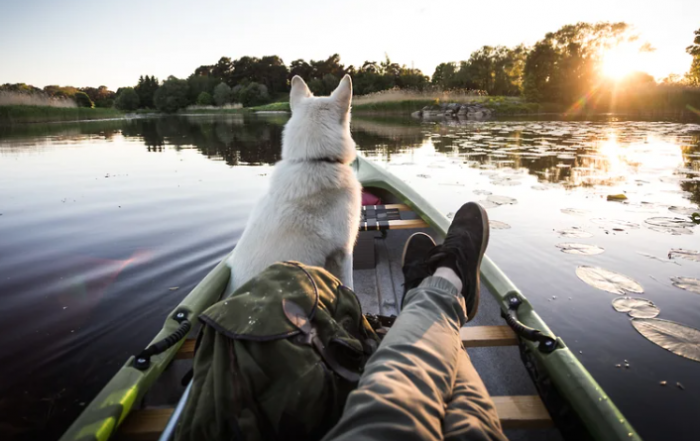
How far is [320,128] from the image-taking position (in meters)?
2.87

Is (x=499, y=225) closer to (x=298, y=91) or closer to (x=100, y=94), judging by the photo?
(x=298, y=91)

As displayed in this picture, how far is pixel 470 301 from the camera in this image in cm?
222

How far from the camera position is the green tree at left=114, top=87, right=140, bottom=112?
75625 millimetres

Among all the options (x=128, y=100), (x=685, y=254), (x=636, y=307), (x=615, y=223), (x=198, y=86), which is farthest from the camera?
(x=198, y=86)

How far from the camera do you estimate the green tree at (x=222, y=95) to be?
240 ft

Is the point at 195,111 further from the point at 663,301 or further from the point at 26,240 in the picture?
the point at 663,301

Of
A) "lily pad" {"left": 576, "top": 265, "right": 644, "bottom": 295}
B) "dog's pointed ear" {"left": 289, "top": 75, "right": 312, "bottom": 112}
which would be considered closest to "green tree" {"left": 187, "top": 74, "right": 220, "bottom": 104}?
"dog's pointed ear" {"left": 289, "top": 75, "right": 312, "bottom": 112}

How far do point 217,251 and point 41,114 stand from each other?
39816 millimetres

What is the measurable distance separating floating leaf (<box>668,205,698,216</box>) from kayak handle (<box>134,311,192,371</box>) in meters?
7.03

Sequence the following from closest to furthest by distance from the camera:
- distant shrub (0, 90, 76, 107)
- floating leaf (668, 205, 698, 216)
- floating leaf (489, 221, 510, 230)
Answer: floating leaf (489, 221, 510, 230)
floating leaf (668, 205, 698, 216)
distant shrub (0, 90, 76, 107)

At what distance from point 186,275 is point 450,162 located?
852cm

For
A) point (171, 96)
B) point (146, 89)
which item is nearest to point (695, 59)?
point (171, 96)

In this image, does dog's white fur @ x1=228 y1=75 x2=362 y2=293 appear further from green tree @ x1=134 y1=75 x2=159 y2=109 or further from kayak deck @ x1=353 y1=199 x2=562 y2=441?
green tree @ x1=134 y1=75 x2=159 y2=109

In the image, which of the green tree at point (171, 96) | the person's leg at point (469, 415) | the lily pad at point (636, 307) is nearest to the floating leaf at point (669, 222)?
the lily pad at point (636, 307)
